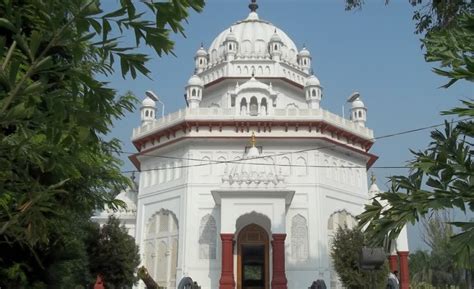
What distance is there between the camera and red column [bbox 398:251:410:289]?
84.7 ft

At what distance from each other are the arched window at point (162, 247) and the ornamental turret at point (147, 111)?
6.00 metres

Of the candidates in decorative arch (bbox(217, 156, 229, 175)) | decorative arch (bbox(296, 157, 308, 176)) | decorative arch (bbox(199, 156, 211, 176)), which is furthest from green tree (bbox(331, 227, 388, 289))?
decorative arch (bbox(199, 156, 211, 176))

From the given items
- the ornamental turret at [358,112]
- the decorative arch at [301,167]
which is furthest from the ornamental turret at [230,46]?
the decorative arch at [301,167]

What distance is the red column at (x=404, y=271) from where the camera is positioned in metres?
25.8

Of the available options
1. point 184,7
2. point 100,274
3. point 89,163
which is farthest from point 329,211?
point 184,7

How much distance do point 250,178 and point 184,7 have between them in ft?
62.3

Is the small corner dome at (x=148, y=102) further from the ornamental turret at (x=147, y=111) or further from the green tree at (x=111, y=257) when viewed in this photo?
the green tree at (x=111, y=257)

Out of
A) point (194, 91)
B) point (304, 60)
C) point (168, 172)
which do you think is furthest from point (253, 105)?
point (304, 60)

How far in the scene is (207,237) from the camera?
2461cm

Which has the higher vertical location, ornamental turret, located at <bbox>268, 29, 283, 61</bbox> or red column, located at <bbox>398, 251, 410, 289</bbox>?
ornamental turret, located at <bbox>268, 29, 283, 61</bbox>

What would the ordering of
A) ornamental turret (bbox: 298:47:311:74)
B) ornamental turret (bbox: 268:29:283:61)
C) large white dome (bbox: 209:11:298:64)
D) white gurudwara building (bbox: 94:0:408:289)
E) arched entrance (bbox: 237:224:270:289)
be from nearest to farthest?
white gurudwara building (bbox: 94:0:408:289) → arched entrance (bbox: 237:224:270:289) → ornamental turret (bbox: 268:29:283:61) → large white dome (bbox: 209:11:298:64) → ornamental turret (bbox: 298:47:311:74)

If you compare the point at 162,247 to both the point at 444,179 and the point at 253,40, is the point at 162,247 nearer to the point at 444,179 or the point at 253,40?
the point at 253,40

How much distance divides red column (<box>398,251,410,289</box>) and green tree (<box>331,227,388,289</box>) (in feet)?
19.6

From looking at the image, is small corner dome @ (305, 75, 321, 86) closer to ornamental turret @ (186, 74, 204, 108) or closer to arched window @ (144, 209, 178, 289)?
ornamental turret @ (186, 74, 204, 108)
